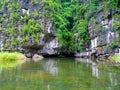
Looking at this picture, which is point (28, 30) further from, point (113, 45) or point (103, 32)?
point (113, 45)

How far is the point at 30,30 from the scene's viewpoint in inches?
1409

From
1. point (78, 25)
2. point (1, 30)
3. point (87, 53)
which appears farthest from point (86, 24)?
point (1, 30)

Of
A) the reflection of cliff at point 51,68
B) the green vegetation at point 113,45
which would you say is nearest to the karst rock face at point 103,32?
the green vegetation at point 113,45

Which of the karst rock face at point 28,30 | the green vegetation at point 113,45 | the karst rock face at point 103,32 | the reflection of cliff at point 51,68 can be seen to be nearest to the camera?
the reflection of cliff at point 51,68

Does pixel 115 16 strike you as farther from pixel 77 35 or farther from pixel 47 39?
pixel 47 39

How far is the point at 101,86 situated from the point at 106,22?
67.1 ft

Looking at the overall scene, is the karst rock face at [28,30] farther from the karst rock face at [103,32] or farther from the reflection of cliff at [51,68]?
the reflection of cliff at [51,68]

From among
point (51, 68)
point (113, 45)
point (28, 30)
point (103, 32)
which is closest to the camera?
point (51, 68)

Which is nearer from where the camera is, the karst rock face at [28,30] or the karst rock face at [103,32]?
the karst rock face at [103,32]

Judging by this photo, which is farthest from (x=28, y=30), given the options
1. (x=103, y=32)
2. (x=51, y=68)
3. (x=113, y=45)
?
(x=51, y=68)

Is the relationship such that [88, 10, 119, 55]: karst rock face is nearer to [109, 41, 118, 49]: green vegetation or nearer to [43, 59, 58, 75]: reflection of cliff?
[109, 41, 118, 49]: green vegetation

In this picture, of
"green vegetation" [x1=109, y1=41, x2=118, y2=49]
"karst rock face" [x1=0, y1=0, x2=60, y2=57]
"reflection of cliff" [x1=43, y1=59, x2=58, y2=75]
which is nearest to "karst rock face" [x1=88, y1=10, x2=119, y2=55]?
"green vegetation" [x1=109, y1=41, x2=118, y2=49]

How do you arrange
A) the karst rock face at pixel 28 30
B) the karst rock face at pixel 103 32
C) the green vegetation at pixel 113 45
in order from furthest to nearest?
the karst rock face at pixel 28 30 → the karst rock face at pixel 103 32 → the green vegetation at pixel 113 45

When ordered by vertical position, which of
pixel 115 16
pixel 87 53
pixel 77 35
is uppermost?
pixel 115 16
